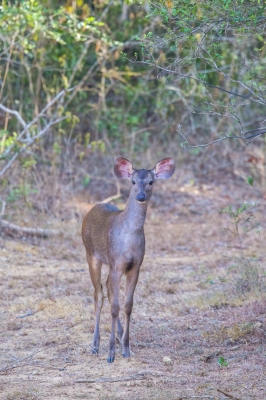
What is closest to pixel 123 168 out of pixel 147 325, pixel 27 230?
pixel 147 325

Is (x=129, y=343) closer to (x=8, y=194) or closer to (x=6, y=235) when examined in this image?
(x=6, y=235)

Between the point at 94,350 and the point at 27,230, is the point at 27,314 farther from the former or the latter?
the point at 27,230

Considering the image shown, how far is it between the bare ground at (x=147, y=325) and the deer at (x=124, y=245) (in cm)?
29

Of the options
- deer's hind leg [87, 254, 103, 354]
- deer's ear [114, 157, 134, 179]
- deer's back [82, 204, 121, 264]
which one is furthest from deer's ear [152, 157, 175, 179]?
deer's hind leg [87, 254, 103, 354]

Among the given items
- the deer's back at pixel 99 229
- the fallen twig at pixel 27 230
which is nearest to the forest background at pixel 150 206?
the fallen twig at pixel 27 230

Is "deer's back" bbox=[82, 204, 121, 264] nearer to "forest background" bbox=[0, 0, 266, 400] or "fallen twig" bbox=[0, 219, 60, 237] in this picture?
"forest background" bbox=[0, 0, 266, 400]

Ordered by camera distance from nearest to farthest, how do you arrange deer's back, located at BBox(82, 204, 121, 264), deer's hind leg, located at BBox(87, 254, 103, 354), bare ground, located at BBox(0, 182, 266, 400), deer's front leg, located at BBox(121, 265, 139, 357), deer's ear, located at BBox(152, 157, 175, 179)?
bare ground, located at BBox(0, 182, 266, 400) → deer's front leg, located at BBox(121, 265, 139, 357) → deer's hind leg, located at BBox(87, 254, 103, 354) → deer's back, located at BBox(82, 204, 121, 264) → deer's ear, located at BBox(152, 157, 175, 179)

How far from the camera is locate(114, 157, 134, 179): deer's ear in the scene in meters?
7.40

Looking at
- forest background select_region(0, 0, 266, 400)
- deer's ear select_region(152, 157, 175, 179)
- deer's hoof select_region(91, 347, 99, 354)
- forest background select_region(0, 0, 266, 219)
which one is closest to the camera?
forest background select_region(0, 0, 266, 400)

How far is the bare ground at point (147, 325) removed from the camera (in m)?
5.90

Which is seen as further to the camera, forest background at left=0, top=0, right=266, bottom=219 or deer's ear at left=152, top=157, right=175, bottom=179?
forest background at left=0, top=0, right=266, bottom=219

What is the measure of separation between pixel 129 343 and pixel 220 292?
2224 millimetres

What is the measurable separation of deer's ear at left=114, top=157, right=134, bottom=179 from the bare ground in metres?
1.58

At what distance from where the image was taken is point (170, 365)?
6.46 metres
